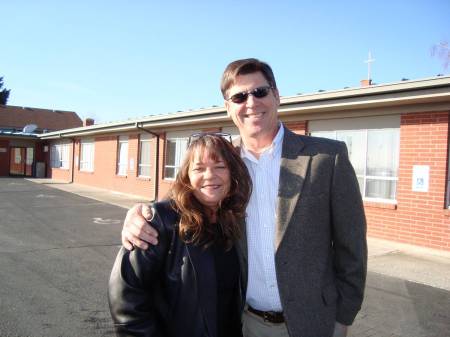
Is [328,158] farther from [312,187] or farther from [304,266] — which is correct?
[304,266]

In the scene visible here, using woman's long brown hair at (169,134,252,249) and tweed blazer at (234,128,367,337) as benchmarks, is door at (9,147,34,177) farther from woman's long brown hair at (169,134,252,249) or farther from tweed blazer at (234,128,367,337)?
tweed blazer at (234,128,367,337)

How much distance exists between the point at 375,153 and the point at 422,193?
1.47 meters

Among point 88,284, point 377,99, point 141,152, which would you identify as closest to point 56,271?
point 88,284

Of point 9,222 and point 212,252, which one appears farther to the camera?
point 9,222

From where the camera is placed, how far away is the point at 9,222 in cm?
1045

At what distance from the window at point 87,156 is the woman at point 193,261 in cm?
2273

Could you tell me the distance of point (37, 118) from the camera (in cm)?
4931

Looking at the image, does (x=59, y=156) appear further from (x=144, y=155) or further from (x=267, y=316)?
(x=267, y=316)

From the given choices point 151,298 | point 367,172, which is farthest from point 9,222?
point 151,298

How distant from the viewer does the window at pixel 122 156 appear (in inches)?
775

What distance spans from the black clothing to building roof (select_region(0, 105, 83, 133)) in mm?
48548

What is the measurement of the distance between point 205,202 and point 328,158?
626 millimetres

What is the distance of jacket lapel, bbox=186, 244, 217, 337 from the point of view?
5.91ft

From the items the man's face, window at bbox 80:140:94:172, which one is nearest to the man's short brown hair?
the man's face
